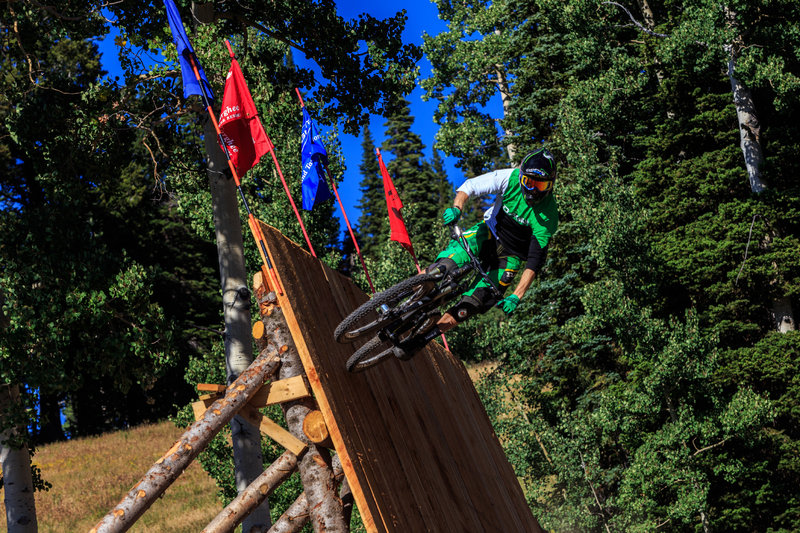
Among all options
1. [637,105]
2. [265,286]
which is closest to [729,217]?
[637,105]

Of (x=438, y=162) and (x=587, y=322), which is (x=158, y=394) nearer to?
(x=587, y=322)

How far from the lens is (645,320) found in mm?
19109

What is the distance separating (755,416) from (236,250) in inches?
602

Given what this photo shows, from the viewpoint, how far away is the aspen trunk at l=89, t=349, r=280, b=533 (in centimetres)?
499

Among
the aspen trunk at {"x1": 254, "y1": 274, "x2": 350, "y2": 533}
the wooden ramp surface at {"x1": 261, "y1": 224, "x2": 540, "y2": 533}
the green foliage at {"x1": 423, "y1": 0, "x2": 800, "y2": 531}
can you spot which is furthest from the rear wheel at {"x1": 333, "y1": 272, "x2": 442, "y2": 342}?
the green foliage at {"x1": 423, "y1": 0, "x2": 800, "y2": 531}

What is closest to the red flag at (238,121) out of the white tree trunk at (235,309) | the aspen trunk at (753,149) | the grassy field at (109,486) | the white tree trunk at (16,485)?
the white tree trunk at (235,309)

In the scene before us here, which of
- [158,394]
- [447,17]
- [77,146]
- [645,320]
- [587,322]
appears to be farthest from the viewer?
[158,394]

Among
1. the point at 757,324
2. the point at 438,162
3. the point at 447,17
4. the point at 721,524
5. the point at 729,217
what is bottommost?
the point at 721,524

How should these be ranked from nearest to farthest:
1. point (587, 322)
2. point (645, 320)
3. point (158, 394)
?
point (645, 320)
point (587, 322)
point (158, 394)

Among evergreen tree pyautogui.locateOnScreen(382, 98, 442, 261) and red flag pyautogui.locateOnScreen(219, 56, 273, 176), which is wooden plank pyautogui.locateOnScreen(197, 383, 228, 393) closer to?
red flag pyautogui.locateOnScreen(219, 56, 273, 176)

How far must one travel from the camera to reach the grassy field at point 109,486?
23625mm

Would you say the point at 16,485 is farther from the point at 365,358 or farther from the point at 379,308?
the point at 365,358

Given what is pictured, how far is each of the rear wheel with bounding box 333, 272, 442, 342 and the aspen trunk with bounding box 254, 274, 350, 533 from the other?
1.33 feet

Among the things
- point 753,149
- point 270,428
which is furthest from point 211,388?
point 753,149
